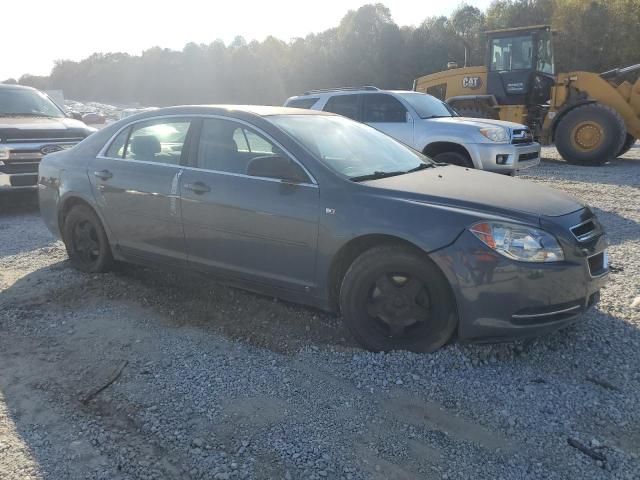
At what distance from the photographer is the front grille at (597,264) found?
11.3 feet

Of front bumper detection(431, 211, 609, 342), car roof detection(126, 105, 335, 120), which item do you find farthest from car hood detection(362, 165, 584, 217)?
car roof detection(126, 105, 335, 120)

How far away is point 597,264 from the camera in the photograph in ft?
11.6

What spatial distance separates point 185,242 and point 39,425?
1.81m

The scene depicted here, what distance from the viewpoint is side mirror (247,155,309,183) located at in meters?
3.86

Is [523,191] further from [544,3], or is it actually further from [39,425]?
[544,3]

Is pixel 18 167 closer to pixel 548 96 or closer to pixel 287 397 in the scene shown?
pixel 287 397

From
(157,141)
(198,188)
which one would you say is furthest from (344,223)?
(157,141)

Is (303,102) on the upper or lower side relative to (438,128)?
upper

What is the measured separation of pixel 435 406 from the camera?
307 centimetres

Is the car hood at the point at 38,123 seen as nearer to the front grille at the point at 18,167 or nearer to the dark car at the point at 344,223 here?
the front grille at the point at 18,167

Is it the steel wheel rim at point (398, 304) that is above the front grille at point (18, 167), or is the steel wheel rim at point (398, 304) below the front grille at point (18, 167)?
below

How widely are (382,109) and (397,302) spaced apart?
696 cm

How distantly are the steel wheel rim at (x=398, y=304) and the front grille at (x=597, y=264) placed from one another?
3.31ft

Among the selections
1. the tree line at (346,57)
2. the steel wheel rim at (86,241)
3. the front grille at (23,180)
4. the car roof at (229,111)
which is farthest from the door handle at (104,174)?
the tree line at (346,57)
